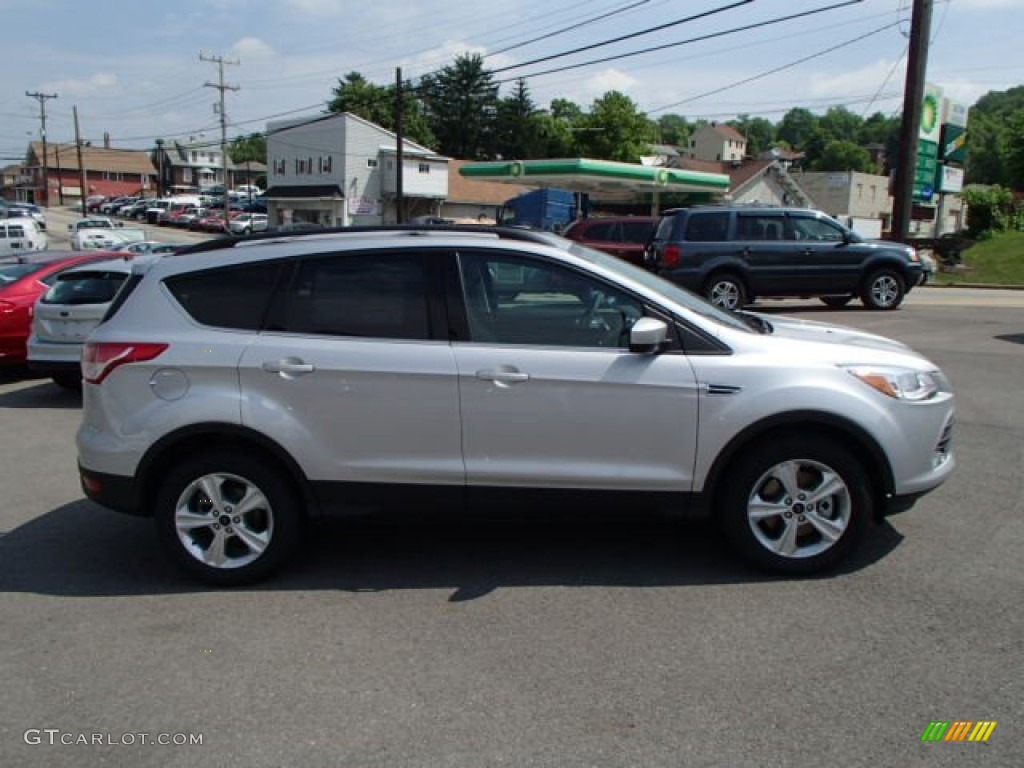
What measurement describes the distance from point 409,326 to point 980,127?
13327 centimetres

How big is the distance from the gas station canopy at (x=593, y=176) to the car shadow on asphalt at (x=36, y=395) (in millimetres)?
24400

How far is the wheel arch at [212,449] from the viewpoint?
4203 mm

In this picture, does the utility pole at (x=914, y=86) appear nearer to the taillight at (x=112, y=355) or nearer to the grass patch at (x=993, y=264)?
the grass patch at (x=993, y=264)

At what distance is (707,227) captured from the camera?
1481cm

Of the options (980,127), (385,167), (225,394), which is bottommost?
(225,394)

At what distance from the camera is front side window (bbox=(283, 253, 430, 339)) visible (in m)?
4.26

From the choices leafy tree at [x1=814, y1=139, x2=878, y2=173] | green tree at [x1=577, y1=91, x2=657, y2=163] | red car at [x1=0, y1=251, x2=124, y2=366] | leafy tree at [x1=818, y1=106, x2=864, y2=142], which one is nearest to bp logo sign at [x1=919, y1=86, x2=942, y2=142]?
red car at [x1=0, y1=251, x2=124, y2=366]

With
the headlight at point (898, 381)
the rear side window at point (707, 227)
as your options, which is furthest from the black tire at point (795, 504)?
the rear side window at point (707, 227)

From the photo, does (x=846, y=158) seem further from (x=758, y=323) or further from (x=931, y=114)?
(x=758, y=323)

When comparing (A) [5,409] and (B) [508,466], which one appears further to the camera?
(A) [5,409]

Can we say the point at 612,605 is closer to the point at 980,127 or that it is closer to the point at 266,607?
→ the point at 266,607

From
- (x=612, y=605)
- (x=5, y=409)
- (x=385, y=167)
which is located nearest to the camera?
(x=612, y=605)

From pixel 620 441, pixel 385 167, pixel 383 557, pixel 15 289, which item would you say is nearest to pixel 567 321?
pixel 620 441

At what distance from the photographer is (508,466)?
4188 millimetres
